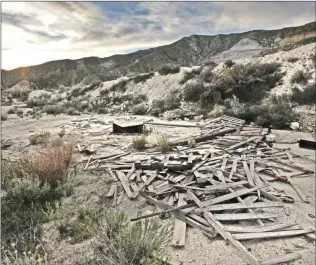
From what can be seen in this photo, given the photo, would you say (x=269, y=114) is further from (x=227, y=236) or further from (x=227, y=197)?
(x=227, y=236)

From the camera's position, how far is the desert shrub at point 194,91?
19.6m

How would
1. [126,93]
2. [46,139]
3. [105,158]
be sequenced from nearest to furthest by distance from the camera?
[105,158], [46,139], [126,93]

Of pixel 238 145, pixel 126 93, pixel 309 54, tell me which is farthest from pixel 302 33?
pixel 238 145

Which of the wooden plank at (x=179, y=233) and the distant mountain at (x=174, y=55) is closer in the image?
the wooden plank at (x=179, y=233)

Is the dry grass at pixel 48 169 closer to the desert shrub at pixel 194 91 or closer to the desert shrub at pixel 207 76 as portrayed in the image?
the desert shrub at pixel 194 91

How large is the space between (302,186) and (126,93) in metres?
21.9

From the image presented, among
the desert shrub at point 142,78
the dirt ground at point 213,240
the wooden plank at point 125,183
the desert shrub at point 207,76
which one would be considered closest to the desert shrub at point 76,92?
the desert shrub at point 142,78

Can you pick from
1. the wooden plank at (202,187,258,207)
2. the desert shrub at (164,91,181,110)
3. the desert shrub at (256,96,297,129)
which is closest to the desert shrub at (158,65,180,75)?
the desert shrub at (164,91,181,110)

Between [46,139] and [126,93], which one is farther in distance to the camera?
[126,93]

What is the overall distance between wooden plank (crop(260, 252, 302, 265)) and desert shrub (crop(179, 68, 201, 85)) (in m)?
20.3

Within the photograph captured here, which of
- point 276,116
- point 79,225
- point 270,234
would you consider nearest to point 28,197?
point 79,225

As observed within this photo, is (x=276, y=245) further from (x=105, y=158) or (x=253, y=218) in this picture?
(x=105, y=158)

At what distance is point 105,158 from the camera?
8625mm

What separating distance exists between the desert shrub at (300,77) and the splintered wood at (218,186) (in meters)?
9.30
